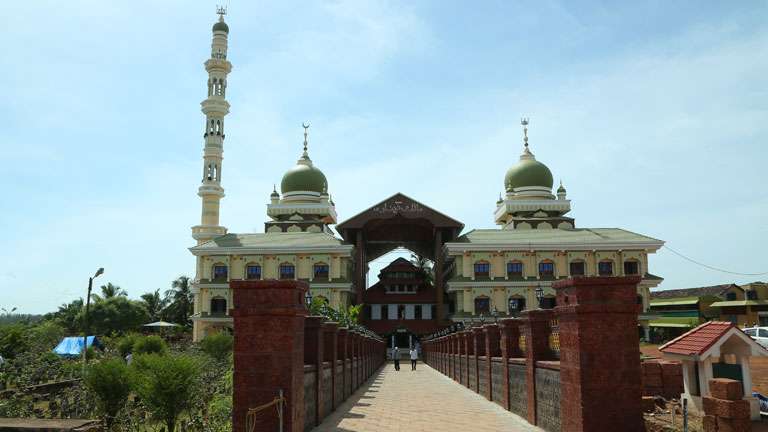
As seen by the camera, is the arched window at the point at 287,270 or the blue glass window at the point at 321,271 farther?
the arched window at the point at 287,270

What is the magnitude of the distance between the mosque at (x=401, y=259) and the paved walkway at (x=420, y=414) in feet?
92.7

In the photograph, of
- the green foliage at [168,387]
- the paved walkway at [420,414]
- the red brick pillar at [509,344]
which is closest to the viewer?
the green foliage at [168,387]

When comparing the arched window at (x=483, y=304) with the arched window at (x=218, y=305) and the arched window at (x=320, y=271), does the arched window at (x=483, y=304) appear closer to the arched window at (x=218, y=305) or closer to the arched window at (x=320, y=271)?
the arched window at (x=320, y=271)

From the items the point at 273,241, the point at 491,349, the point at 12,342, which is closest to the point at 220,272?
the point at 273,241

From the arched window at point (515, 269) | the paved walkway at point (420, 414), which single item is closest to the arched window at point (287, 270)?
the arched window at point (515, 269)

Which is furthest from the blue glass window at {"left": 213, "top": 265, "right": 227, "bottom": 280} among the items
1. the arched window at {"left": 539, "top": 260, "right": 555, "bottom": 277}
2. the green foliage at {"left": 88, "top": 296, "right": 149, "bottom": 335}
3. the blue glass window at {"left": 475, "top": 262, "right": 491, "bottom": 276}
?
the arched window at {"left": 539, "top": 260, "right": 555, "bottom": 277}

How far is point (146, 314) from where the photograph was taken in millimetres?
68125

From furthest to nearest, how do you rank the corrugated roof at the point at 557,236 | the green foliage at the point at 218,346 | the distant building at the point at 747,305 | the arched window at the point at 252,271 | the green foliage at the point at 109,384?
the distant building at the point at 747,305
the arched window at the point at 252,271
the corrugated roof at the point at 557,236
the green foliage at the point at 218,346
the green foliage at the point at 109,384

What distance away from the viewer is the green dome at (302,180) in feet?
201

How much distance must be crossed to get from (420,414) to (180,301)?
6500 cm

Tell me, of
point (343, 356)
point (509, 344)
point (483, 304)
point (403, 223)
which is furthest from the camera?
point (403, 223)

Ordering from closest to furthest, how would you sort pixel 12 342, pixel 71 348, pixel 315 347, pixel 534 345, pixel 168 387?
Answer: pixel 168 387
pixel 534 345
pixel 315 347
pixel 12 342
pixel 71 348

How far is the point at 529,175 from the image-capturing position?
198 feet

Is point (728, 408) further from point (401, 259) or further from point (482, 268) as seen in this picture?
point (401, 259)
